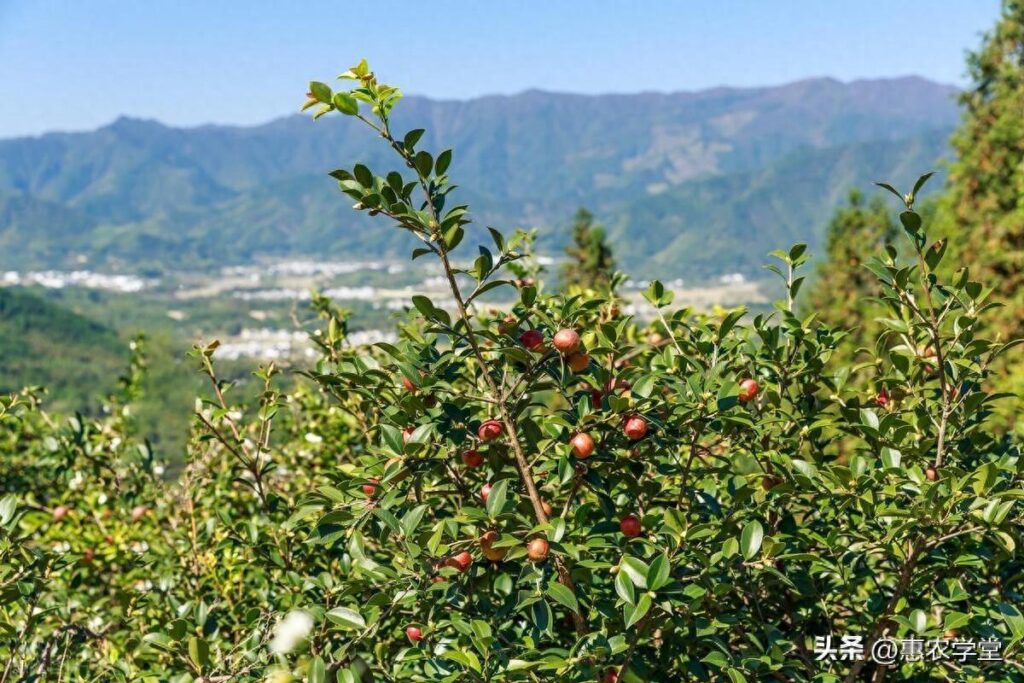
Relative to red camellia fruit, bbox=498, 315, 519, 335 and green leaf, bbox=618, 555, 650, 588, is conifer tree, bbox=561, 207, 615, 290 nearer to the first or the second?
red camellia fruit, bbox=498, 315, 519, 335

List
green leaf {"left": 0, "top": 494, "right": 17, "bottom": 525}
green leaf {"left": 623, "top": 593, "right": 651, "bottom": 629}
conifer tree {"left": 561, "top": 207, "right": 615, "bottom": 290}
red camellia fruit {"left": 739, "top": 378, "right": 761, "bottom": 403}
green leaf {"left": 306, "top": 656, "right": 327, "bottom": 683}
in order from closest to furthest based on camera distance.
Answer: green leaf {"left": 306, "top": 656, "right": 327, "bottom": 683} < green leaf {"left": 623, "top": 593, "right": 651, "bottom": 629} < green leaf {"left": 0, "top": 494, "right": 17, "bottom": 525} < red camellia fruit {"left": 739, "top": 378, "right": 761, "bottom": 403} < conifer tree {"left": 561, "top": 207, "right": 615, "bottom": 290}

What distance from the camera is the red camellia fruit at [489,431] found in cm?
201

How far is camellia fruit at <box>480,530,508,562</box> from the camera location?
1956 mm

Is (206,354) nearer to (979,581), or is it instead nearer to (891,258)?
(891,258)

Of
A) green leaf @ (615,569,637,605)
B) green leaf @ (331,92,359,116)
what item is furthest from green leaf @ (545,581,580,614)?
green leaf @ (331,92,359,116)

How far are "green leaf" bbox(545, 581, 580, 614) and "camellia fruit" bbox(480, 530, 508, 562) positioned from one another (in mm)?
192

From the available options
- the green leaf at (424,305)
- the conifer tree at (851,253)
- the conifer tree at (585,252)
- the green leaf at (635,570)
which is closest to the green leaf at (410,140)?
the green leaf at (424,305)

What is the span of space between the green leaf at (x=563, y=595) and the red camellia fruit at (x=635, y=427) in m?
0.43

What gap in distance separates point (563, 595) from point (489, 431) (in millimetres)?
442

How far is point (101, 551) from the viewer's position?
3.59m

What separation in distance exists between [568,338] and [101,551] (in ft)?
8.98

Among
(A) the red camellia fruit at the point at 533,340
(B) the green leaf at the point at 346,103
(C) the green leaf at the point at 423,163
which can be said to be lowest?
(A) the red camellia fruit at the point at 533,340

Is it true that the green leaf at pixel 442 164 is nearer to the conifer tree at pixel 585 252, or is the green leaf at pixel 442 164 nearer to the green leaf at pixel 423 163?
the green leaf at pixel 423 163

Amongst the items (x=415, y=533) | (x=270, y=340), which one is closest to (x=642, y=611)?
(x=415, y=533)
